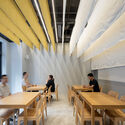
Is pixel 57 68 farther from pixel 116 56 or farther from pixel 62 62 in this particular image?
pixel 116 56

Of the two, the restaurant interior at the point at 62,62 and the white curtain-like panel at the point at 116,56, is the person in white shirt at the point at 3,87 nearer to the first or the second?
the restaurant interior at the point at 62,62

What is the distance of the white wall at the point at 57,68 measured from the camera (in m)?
7.79

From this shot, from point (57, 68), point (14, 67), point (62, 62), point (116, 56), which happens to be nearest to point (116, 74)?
point (116, 56)

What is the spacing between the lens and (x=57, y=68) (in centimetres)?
792

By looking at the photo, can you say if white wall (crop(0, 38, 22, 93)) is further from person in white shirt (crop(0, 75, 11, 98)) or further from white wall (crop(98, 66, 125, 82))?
white wall (crop(98, 66, 125, 82))

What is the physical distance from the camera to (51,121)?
134 inches

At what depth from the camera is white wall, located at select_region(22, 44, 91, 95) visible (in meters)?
7.79

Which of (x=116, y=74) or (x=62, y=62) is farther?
(x=62, y=62)

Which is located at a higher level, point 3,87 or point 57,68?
point 57,68

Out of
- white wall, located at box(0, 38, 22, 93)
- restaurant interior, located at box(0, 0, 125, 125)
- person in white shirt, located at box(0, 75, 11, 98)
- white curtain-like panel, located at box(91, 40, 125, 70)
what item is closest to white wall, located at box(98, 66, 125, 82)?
restaurant interior, located at box(0, 0, 125, 125)

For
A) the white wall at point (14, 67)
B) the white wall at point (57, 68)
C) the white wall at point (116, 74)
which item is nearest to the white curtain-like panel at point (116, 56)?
the white wall at point (116, 74)

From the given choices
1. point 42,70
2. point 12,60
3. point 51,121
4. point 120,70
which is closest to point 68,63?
point 42,70

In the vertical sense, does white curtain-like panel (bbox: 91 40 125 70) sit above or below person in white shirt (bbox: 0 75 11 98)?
above

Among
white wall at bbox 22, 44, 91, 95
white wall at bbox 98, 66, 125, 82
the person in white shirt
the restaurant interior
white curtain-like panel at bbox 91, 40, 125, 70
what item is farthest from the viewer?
white wall at bbox 22, 44, 91, 95
